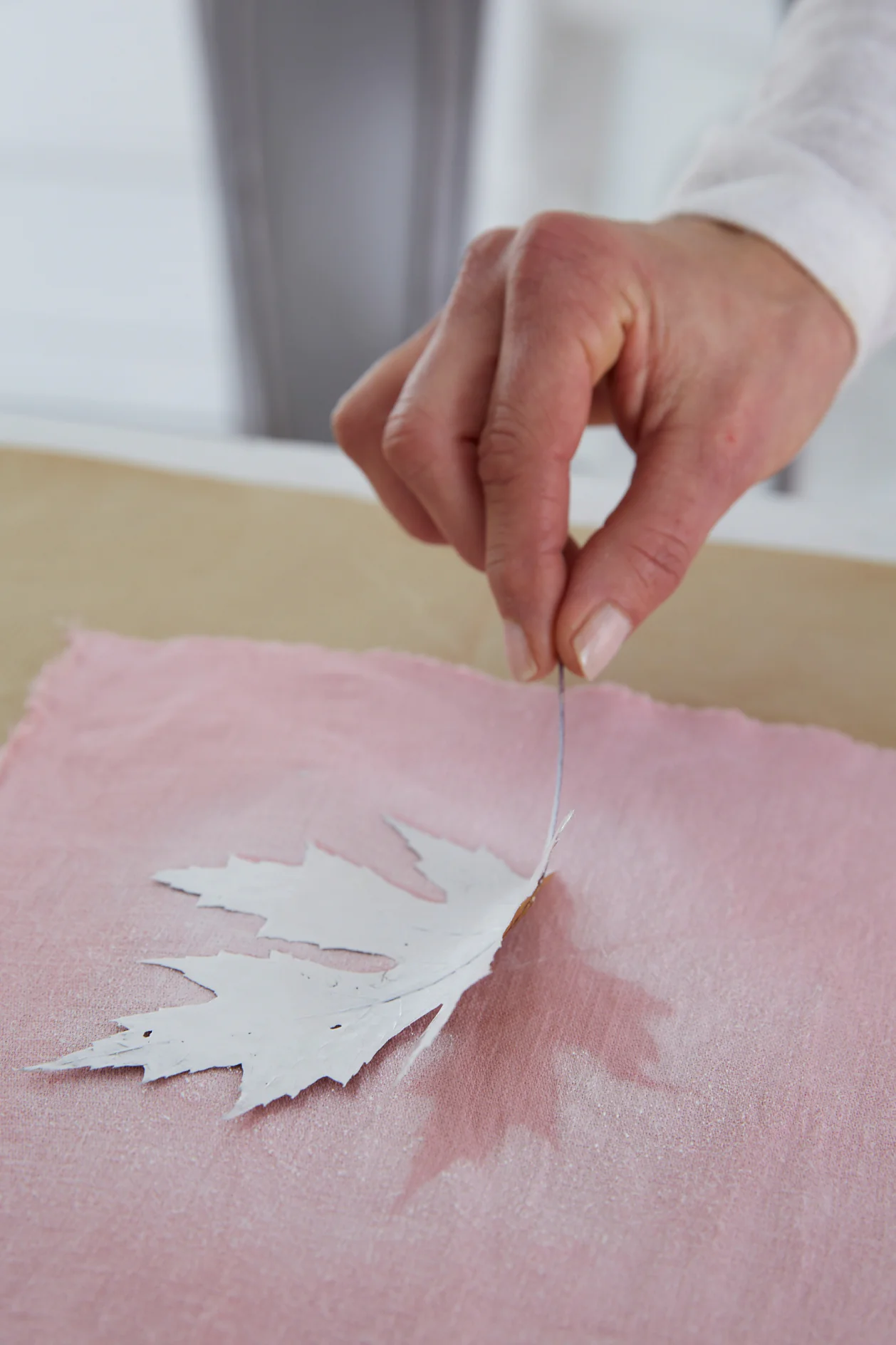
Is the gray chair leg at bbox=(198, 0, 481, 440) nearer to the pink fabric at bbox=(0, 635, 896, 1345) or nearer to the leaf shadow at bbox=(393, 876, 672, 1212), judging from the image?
the pink fabric at bbox=(0, 635, 896, 1345)

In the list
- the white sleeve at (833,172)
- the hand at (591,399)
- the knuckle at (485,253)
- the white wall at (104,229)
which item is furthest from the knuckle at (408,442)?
the white wall at (104,229)

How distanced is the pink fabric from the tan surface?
0.21ft

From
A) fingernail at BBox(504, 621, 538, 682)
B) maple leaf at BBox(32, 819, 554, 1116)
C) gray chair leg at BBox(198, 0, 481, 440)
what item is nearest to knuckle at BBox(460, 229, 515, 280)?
fingernail at BBox(504, 621, 538, 682)

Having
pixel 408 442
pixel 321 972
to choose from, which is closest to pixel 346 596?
pixel 408 442

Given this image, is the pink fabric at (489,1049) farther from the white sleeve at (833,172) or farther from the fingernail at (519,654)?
the white sleeve at (833,172)

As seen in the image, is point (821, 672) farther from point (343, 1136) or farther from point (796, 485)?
point (796, 485)

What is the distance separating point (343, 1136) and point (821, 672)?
1.52 feet

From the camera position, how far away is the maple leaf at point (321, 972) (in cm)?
47

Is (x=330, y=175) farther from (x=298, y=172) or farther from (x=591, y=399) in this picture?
(x=591, y=399)

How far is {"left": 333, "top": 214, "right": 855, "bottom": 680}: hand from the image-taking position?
61cm

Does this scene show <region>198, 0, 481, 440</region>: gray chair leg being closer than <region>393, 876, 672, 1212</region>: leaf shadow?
No

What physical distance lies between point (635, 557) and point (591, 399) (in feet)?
0.37

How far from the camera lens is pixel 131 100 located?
2514 millimetres

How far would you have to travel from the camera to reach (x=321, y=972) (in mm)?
509
